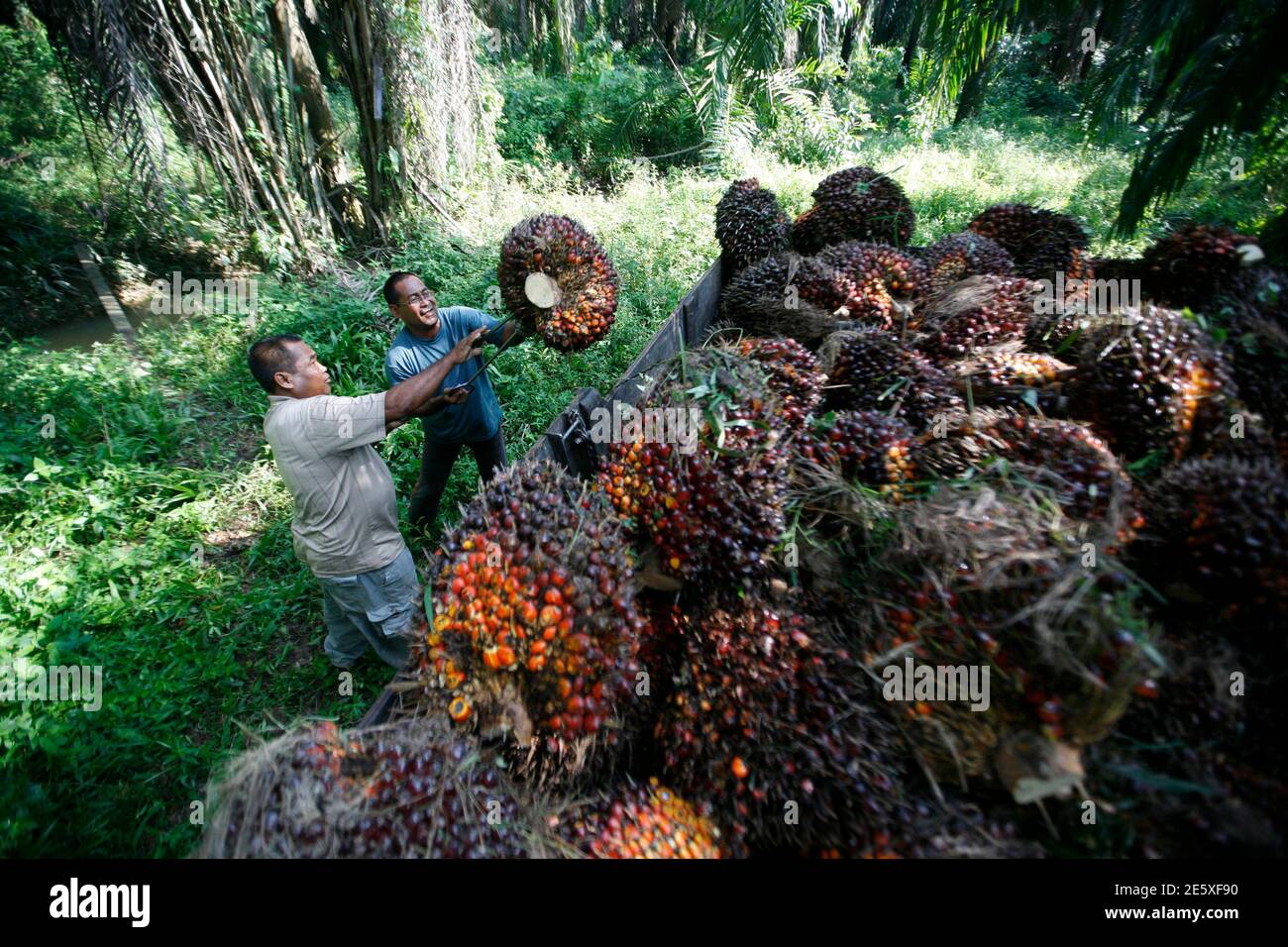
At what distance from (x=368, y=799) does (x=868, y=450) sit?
1659mm

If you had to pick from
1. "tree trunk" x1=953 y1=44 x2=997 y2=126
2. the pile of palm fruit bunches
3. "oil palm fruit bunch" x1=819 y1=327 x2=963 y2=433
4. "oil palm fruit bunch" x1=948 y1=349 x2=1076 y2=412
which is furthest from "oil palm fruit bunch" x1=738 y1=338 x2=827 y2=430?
"tree trunk" x1=953 y1=44 x2=997 y2=126

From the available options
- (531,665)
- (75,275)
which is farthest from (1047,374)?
(75,275)

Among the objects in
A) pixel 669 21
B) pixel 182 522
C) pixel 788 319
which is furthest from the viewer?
pixel 669 21

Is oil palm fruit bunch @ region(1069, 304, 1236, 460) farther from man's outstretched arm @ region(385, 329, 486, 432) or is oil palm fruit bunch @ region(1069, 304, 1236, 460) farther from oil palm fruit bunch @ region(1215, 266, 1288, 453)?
man's outstretched arm @ region(385, 329, 486, 432)

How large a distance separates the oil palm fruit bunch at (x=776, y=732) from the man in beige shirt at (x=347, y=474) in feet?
3.68

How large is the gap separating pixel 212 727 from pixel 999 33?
19.4 feet

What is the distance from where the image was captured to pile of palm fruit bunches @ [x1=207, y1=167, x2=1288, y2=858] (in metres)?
1.28

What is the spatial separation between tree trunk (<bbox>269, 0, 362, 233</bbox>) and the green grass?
2.38 ft

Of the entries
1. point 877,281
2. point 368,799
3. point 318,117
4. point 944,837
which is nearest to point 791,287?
point 877,281

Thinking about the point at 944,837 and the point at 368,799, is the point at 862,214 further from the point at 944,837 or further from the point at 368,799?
the point at 368,799

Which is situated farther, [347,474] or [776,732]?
[347,474]

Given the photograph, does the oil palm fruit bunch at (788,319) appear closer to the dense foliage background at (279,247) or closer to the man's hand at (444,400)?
the dense foliage background at (279,247)

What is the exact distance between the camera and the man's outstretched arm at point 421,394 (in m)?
2.39

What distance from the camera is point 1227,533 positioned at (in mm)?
1438
